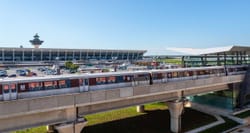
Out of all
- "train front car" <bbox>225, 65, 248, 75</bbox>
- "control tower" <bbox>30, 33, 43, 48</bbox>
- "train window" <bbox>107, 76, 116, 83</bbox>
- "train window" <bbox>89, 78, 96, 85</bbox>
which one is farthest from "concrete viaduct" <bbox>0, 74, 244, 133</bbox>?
"control tower" <bbox>30, 33, 43, 48</bbox>

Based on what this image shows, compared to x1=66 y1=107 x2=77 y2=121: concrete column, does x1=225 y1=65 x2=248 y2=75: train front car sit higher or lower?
higher

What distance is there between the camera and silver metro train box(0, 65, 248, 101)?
17.4 m

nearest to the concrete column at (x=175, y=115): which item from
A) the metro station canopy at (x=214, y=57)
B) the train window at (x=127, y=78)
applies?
the train window at (x=127, y=78)

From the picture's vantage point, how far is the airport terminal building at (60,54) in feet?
361

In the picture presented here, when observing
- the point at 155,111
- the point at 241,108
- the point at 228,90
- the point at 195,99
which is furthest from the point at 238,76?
the point at 155,111

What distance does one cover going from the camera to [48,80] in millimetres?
19062

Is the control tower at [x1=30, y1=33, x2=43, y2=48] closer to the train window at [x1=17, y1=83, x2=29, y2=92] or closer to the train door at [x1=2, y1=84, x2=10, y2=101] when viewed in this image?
the train window at [x1=17, y1=83, x2=29, y2=92]

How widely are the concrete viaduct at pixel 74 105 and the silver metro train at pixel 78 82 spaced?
1.12m

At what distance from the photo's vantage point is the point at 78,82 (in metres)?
20.6

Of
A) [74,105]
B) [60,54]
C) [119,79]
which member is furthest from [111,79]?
[60,54]

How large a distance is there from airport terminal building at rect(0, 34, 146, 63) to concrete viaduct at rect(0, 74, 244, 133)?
99966mm

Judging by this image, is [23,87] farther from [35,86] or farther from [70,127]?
[70,127]

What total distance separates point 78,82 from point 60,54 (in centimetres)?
10938

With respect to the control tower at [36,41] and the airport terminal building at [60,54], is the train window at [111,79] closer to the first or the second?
the airport terminal building at [60,54]
